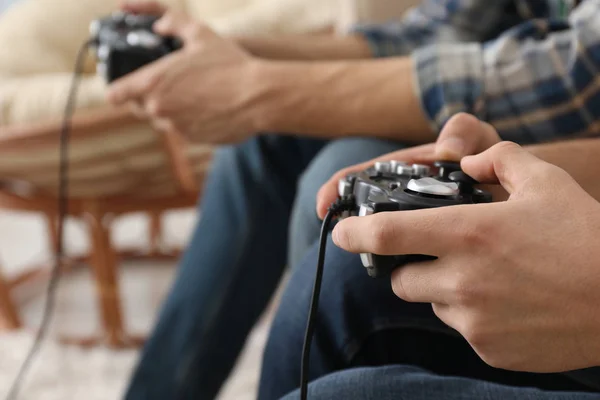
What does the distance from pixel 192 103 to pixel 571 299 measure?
1.46 ft

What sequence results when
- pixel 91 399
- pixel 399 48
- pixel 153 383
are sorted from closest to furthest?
pixel 153 383
pixel 399 48
pixel 91 399

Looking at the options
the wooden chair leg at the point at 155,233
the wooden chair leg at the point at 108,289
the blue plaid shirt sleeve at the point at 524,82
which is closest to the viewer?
the blue plaid shirt sleeve at the point at 524,82

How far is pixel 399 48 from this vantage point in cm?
79

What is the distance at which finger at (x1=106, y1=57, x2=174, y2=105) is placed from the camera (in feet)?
2.05

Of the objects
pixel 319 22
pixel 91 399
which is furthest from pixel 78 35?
pixel 91 399

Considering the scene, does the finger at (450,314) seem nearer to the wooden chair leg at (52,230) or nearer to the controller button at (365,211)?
the controller button at (365,211)

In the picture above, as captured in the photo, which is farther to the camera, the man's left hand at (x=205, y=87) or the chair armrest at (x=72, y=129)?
the chair armrest at (x=72, y=129)

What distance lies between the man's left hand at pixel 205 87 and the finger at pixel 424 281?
348 millimetres

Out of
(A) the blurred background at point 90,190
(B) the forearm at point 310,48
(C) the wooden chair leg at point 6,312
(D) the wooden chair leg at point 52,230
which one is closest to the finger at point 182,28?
(B) the forearm at point 310,48

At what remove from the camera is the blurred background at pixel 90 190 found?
1049 millimetres

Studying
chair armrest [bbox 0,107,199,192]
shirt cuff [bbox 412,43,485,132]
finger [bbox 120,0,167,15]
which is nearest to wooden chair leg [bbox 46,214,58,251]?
chair armrest [bbox 0,107,199,192]

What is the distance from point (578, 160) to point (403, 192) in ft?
0.57

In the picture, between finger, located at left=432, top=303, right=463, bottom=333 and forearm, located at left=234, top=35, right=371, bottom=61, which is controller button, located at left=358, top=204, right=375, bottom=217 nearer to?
finger, located at left=432, top=303, right=463, bottom=333

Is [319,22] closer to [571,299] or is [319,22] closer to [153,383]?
[153,383]
